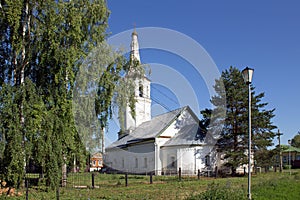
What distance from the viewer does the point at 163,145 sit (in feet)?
106

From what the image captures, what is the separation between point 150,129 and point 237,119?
10.9m

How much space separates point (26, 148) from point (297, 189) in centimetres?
1240

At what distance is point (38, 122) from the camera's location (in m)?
13.9

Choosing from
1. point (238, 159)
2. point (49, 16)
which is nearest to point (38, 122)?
point (49, 16)

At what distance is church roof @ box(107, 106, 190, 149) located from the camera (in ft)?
110

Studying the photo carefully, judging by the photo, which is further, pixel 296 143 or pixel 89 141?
pixel 296 143

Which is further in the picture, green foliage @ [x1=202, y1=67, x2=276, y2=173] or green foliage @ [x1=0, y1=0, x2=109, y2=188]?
green foliage @ [x1=202, y1=67, x2=276, y2=173]

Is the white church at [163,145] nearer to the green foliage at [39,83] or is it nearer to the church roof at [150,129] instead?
the church roof at [150,129]

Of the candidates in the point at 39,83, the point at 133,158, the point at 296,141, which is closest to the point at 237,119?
the point at 133,158

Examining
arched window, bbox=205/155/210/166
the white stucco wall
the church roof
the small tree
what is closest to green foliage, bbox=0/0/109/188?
arched window, bbox=205/155/210/166

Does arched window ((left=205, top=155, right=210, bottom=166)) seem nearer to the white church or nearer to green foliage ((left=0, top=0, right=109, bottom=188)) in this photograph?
the white church

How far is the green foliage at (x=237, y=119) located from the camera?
97.1 ft

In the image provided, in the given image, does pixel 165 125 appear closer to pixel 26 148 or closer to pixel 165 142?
pixel 165 142

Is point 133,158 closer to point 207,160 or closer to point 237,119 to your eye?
point 207,160
